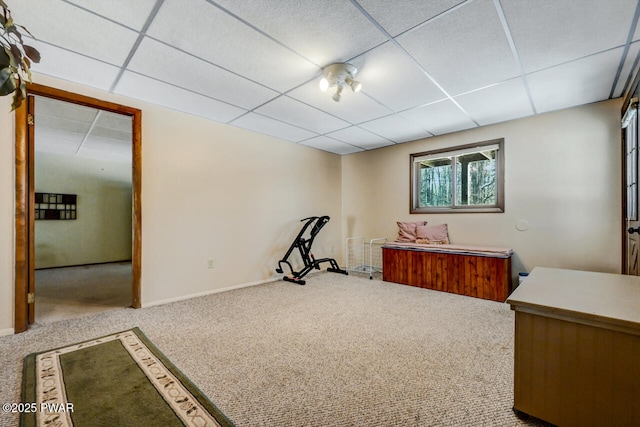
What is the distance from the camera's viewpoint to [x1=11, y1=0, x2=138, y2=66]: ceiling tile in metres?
1.73

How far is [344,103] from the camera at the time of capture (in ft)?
10.4

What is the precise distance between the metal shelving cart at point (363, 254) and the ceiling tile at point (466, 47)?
120 inches

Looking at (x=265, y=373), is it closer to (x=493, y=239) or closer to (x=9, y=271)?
(x=9, y=271)

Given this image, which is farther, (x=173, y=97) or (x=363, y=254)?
(x=363, y=254)

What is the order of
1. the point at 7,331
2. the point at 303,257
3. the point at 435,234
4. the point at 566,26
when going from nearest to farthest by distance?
the point at 566,26 → the point at 7,331 → the point at 435,234 → the point at 303,257

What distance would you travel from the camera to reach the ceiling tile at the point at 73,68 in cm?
221

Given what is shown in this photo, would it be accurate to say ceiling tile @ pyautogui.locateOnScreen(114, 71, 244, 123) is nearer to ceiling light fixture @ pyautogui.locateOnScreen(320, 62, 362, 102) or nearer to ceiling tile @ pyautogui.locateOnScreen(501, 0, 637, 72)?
ceiling light fixture @ pyautogui.locateOnScreen(320, 62, 362, 102)

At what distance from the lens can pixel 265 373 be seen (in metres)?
1.82

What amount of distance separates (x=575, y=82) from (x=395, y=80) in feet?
5.76

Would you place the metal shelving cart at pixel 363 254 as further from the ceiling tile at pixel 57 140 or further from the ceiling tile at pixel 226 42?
the ceiling tile at pixel 57 140

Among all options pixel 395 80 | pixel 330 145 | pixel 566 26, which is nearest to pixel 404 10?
pixel 395 80

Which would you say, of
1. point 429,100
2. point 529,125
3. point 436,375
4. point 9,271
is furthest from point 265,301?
point 529,125

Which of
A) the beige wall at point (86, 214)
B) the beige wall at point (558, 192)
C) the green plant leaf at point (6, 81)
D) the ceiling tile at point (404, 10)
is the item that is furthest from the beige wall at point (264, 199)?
the beige wall at point (86, 214)

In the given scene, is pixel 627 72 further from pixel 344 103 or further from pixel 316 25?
pixel 316 25
